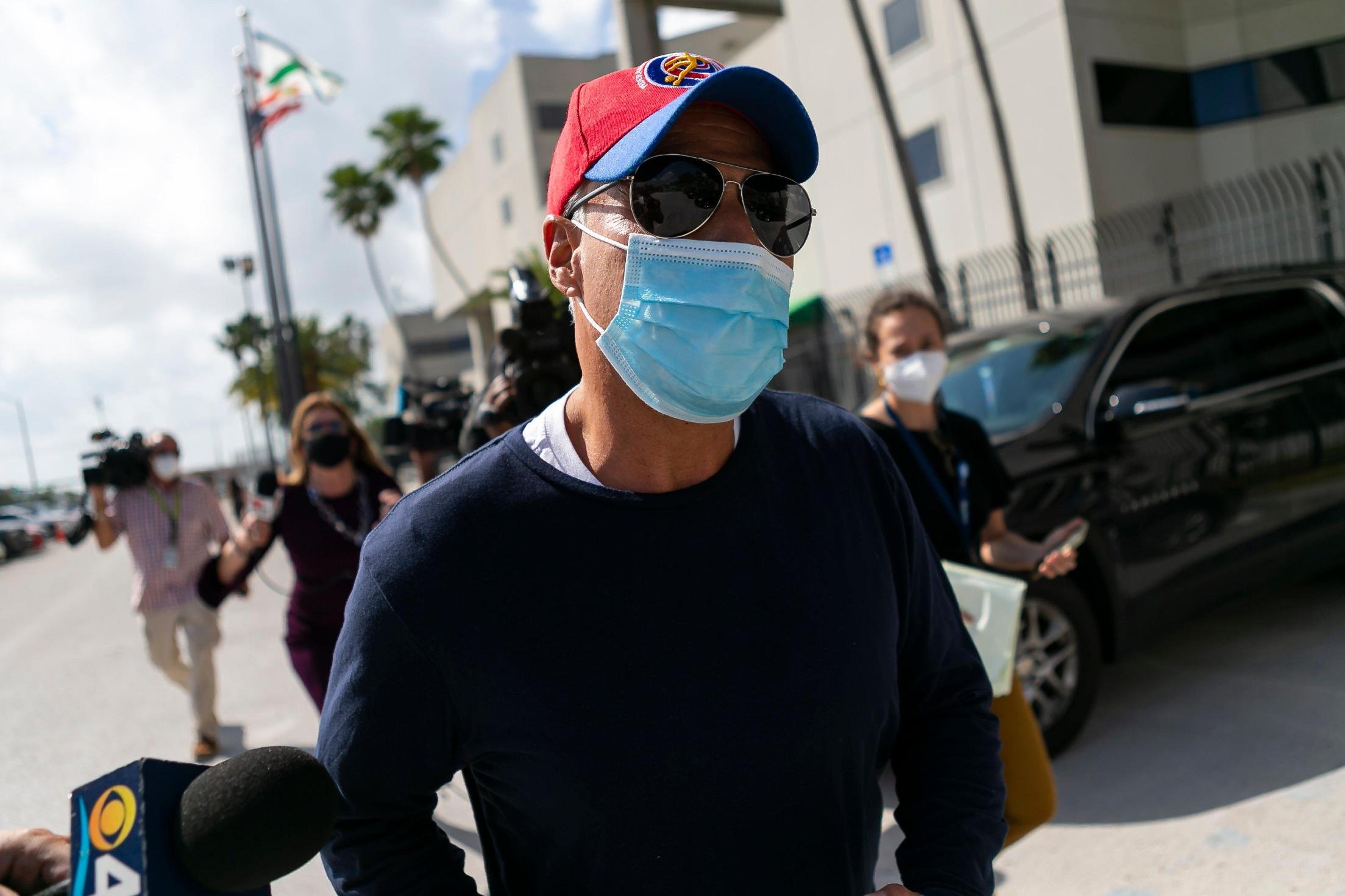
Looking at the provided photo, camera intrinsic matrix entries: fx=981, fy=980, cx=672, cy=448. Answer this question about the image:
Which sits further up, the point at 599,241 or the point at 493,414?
the point at 599,241

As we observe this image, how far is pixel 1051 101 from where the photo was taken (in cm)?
1759

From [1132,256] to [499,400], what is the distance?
47.0 feet

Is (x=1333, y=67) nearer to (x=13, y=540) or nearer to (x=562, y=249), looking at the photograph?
A: (x=562, y=249)

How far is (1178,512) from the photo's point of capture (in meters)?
4.52

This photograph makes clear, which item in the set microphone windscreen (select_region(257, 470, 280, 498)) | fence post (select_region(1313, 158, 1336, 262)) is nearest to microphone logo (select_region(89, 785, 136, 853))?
microphone windscreen (select_region(257, 470, 280, 498))

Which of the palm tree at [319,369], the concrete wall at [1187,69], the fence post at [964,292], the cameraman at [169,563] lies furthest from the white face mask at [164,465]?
the palm tree at [319,369]

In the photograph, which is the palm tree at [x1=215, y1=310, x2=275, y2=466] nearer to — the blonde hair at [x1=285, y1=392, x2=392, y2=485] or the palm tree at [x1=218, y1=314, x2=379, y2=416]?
the palm tree at [x1=218, y1=314, x2=379, y2=416]

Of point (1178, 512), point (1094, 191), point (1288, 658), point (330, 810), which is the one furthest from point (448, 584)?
point (1094, 191)

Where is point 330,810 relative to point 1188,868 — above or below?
above

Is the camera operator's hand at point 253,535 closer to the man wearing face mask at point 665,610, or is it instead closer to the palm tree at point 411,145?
the man wearing face mask at point 665,610

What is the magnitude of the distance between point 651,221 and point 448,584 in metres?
0.61

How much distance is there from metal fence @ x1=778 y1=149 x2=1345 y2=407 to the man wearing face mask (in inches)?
374

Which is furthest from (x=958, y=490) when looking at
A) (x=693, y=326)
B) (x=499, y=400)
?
(x=693, y=326)

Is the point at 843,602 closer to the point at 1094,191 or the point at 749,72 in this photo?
the point at 749,72
